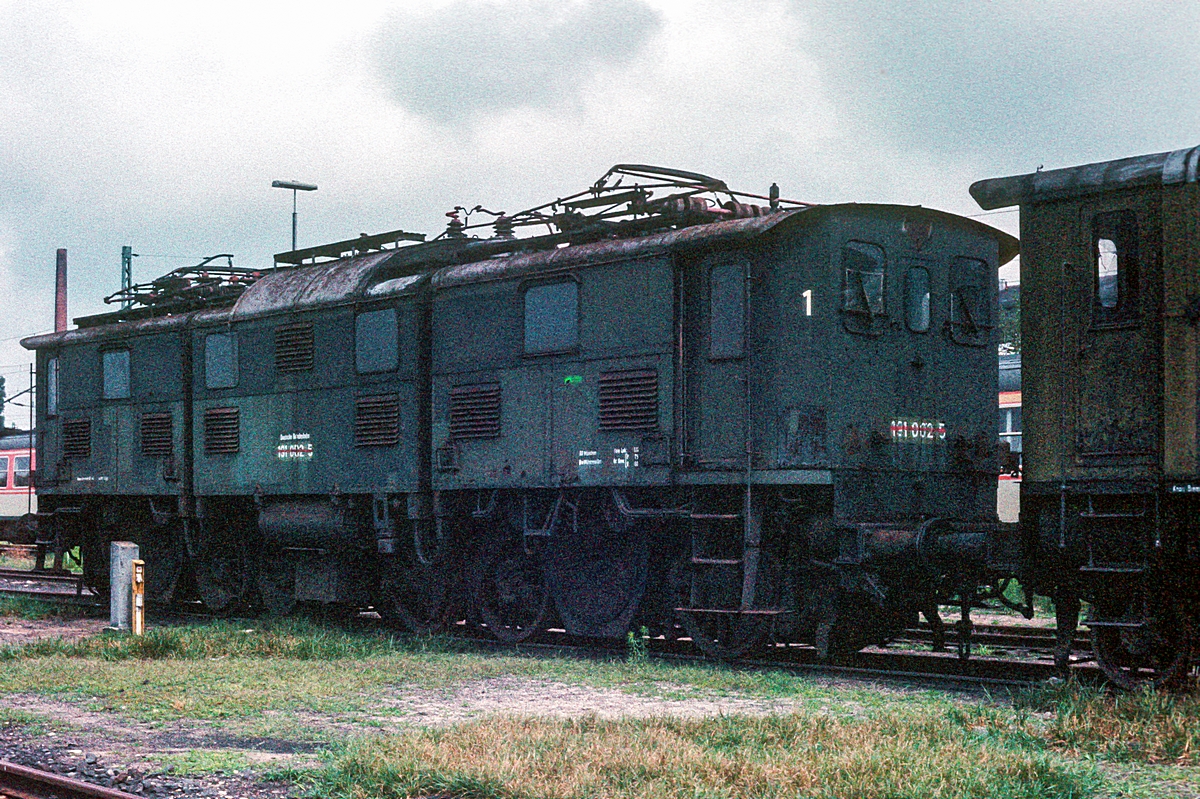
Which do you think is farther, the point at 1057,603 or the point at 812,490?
the point at 812,490

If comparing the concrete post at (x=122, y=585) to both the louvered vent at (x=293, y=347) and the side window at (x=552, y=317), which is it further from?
the side window at (x=552, y=317)

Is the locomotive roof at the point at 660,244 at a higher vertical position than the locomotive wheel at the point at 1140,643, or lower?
higher

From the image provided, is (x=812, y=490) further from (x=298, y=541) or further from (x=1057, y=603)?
(x=298, y=541)

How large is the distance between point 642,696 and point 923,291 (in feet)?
17.0

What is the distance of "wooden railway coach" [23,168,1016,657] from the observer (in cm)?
1357

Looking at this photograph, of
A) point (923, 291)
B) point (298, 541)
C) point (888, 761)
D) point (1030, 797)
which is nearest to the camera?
point (1030, 797)

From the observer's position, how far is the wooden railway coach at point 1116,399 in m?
10.6

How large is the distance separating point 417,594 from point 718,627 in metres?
4.89

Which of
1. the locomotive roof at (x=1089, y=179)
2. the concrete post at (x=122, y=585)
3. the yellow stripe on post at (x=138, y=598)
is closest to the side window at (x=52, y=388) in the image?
the concrete post at (x=122, y=585)

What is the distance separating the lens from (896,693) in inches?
471

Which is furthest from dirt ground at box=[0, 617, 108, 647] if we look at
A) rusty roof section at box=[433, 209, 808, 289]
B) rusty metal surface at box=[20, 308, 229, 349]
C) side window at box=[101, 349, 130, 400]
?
rusty roof section at box=[433, 209, 808, 289]

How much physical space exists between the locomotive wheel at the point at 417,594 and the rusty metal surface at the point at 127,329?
4765mm

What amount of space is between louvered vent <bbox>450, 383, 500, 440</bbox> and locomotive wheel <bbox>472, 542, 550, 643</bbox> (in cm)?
132

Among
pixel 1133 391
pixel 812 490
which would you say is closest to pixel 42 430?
Answer: pixel 812 490
